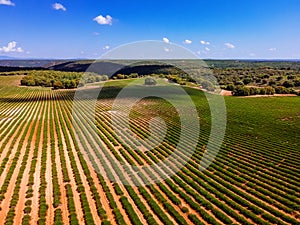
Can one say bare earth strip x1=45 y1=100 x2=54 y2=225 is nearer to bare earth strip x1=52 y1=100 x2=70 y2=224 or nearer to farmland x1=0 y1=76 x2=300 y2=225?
farmland x1=0 y1=76 x2=300 y2=225

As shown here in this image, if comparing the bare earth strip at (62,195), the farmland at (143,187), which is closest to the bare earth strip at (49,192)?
the farmland at (143,187)

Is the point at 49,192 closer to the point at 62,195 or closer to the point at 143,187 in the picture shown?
the point at 62,195

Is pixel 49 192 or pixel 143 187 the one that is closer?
pixel 49 192

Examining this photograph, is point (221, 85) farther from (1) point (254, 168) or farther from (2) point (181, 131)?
(1) point (254, 168)

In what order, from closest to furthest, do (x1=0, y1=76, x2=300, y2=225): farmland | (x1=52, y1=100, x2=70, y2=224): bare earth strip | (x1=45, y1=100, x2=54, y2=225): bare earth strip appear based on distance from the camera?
(x1=45, y1=100, x2=54, y2=225): bare earth strip < (x1=52, y1=100, x2=70, y2=224): bare earth strip < (x1=0, y1=76, x2=300, y2=225): farmland

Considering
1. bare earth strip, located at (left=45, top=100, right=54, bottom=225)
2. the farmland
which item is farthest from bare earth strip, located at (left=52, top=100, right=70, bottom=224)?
bare earth strip, located at (left=45, top=100, right=54, bottom=225)

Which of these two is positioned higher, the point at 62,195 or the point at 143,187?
the point at 62,195

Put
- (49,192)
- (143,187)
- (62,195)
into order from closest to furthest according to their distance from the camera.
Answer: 1. (62,195)
2. (49,192)
3. (143,187)

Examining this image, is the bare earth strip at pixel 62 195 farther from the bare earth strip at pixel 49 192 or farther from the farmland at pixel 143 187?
the bare earth strip at pixel 49 192

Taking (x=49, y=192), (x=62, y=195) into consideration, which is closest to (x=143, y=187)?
(x=62, y=195)

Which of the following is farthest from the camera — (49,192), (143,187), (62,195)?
(143,187)
